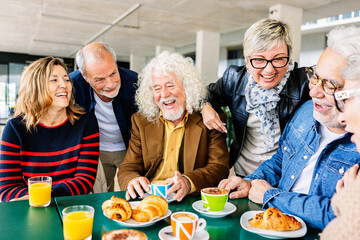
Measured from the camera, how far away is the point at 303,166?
150cm

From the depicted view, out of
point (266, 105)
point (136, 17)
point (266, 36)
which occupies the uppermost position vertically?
point (136, 17)

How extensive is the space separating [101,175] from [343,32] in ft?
5.63

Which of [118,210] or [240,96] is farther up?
[240,96]

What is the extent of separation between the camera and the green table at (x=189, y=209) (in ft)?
3.48

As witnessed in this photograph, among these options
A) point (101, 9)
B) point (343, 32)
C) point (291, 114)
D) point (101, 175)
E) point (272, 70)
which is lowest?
point (101, 175)

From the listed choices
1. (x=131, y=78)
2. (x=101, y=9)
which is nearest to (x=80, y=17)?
(x=101, y=9)

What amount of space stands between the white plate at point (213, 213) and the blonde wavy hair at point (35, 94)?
3.69ft

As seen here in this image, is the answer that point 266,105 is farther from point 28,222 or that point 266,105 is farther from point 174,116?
point 28,222

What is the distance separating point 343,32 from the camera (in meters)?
1.26

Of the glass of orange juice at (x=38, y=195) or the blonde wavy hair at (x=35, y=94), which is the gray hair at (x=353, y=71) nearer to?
the glass of orange juice at (x=38, y=195)

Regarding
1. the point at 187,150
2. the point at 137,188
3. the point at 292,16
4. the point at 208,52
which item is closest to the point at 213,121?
the point at 187,150

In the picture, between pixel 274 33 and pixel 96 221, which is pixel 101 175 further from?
pixel 274 33

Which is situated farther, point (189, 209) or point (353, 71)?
point (189, 209)

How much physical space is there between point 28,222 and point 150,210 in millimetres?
483
